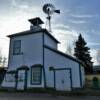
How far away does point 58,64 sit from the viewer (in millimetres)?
23172

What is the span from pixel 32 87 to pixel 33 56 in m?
3.98

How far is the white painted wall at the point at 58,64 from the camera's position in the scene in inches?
881

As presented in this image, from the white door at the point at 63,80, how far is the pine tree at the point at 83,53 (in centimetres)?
1968

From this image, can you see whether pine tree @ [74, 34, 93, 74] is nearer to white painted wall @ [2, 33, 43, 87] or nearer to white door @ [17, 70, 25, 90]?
white painted wall @ [2, 33, 43, 87]

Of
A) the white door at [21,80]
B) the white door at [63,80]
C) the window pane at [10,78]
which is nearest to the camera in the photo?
the white door at [63,80]

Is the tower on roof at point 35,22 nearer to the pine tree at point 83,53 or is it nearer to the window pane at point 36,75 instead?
the window pane at point 36,75

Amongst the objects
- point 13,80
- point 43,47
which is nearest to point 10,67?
point 13,80

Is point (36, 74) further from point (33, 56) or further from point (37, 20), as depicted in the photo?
point (37, 20)

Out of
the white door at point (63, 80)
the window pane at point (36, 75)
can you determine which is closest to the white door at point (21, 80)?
the window pane at point (36, 75)

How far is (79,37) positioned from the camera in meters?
45.2

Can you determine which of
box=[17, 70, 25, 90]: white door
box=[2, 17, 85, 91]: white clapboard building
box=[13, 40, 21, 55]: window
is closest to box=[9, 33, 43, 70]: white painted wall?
box=[2, 17, 85, 91]: white clapboard building

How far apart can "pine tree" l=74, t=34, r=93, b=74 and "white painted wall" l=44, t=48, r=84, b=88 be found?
19.0 meters

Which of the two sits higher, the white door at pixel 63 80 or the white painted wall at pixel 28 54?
the white painted wall at pixel 28 54

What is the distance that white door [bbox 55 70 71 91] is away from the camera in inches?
865
